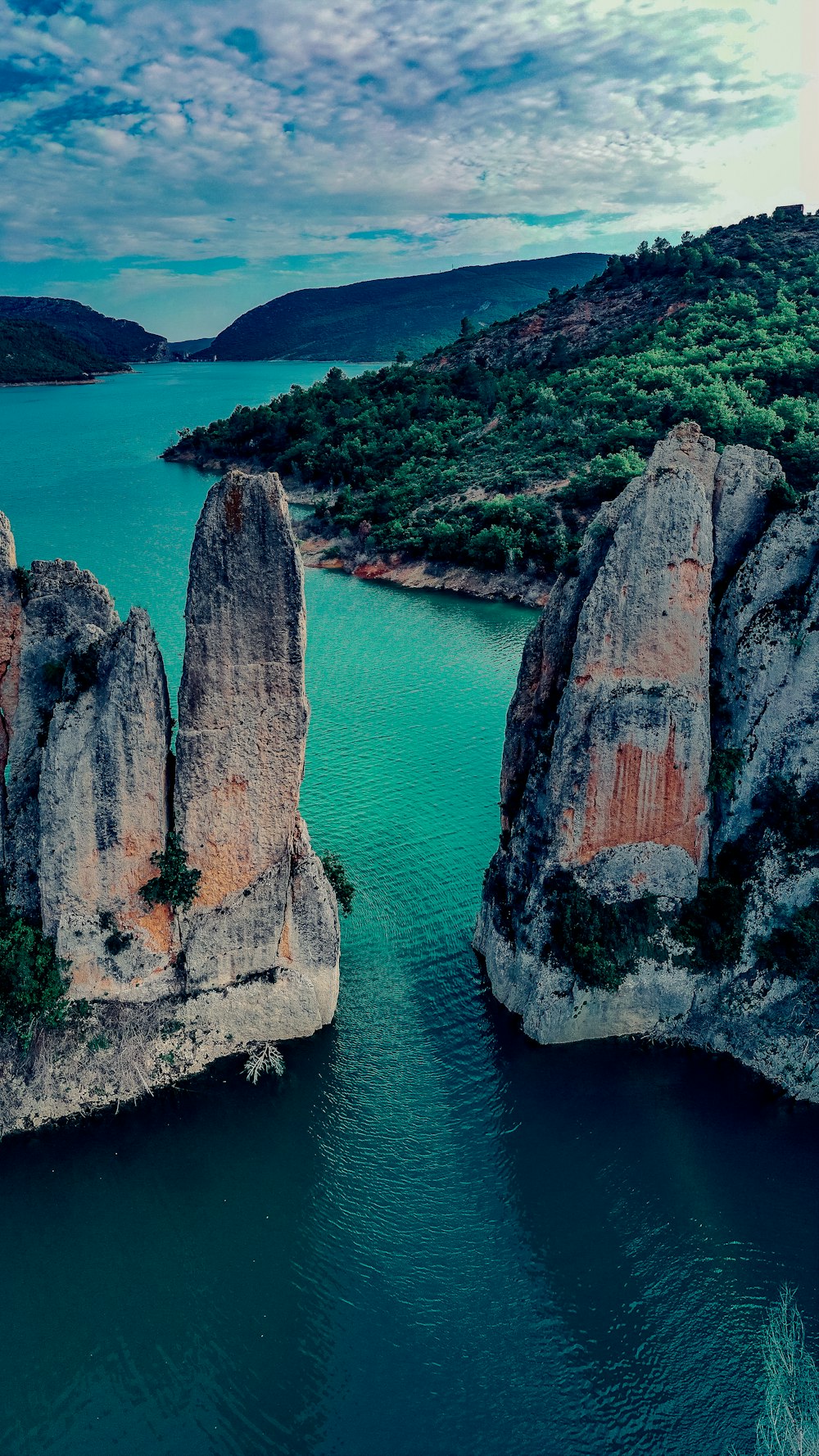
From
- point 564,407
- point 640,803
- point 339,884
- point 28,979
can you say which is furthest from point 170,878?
point 564,407

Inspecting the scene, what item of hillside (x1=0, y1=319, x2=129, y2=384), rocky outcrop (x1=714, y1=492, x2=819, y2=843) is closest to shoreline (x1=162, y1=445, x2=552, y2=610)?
rocky outcrop (x1=714, y1=492, x2=819, y2=843)

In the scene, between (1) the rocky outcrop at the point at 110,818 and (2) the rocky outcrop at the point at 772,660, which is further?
(2) the rocky outcrop at the point at 772,660

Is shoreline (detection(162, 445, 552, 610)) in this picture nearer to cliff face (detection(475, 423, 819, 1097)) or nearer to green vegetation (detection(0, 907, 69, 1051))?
cliff face (detection(475, 423, 819, 1097))

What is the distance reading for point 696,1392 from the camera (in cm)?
1556

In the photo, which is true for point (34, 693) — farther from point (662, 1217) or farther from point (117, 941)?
point (662, 1217)

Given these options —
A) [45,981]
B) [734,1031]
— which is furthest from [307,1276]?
[734,1031]

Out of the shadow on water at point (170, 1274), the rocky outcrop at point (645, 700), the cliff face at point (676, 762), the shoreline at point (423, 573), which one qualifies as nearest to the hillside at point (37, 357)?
the shoreline at point (423, 573)

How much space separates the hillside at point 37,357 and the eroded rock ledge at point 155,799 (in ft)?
588

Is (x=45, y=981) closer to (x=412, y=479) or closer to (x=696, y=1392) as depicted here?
(x=696, y=1392)

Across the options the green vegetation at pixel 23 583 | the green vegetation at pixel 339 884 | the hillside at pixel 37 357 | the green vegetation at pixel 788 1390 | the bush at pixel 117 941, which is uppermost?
the hillside at pixel 37 357

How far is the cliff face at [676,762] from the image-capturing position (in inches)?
780

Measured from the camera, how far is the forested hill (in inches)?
2299

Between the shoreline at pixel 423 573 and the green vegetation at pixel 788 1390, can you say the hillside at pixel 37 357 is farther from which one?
the green vegetation at pixel 788 1390

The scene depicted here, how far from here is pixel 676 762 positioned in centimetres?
2073
